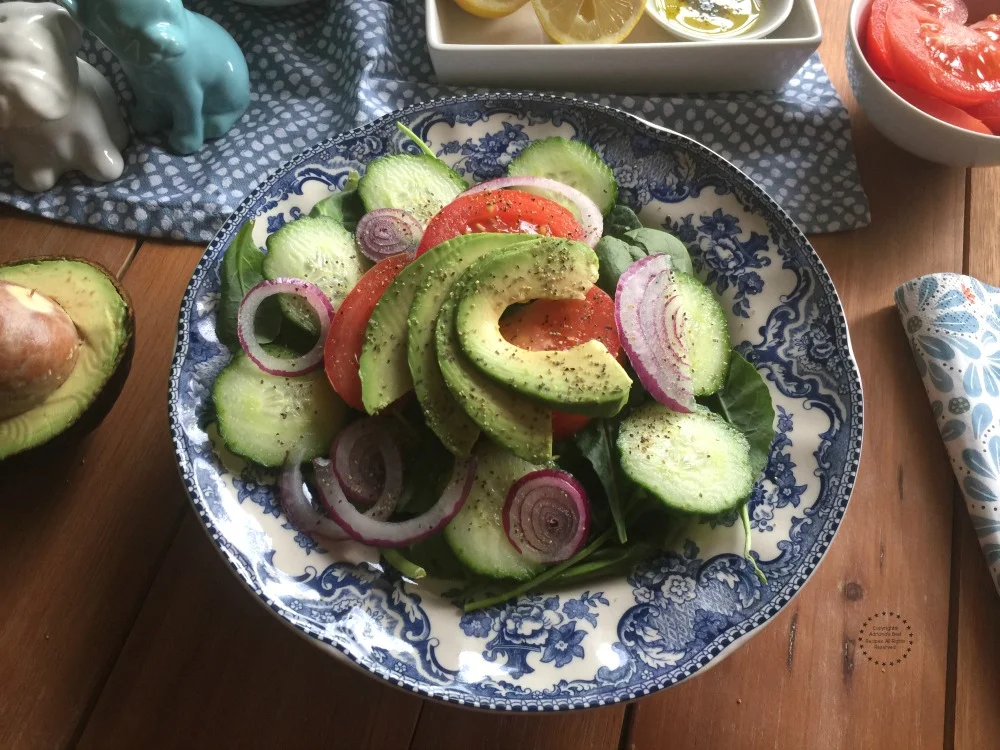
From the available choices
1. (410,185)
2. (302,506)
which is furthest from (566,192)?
(302,506)

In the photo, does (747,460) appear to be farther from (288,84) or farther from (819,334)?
(288,84)

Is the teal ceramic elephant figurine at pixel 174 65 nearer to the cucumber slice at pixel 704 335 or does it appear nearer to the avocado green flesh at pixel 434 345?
the avocado green flesh at pixel 434 345

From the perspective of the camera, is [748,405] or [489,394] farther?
[748,405]

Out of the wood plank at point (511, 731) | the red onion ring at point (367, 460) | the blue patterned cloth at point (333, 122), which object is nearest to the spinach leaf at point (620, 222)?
the blue patterned cloth at point (333, 122)

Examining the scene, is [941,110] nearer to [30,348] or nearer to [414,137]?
[414,137]

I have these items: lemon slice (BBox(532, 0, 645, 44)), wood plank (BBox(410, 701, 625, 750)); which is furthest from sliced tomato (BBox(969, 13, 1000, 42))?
wood plank (BBox(410, 701, 625, 750))

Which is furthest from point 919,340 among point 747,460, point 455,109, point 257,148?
point 257,148
